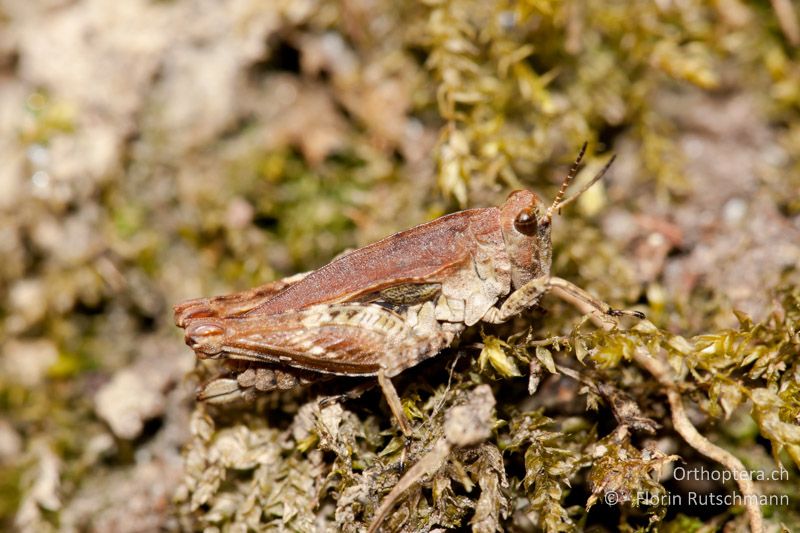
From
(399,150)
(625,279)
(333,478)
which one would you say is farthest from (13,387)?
(625,279)

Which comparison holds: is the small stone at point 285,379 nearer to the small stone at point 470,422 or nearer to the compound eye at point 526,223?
the small stone at point 470,422

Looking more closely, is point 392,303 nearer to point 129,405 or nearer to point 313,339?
point 313,339

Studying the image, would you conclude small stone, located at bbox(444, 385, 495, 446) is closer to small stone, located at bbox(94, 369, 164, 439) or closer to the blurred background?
the blurred background

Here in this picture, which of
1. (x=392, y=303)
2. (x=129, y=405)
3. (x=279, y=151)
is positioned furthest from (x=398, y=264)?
(x=129, y=405)

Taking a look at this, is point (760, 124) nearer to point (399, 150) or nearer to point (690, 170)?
point (690, 170)

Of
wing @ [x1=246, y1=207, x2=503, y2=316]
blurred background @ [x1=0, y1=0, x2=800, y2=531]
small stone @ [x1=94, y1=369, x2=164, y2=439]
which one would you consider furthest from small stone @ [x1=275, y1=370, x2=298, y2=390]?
small stone @ [x1=94, y1=369, x2=164, y2=439]

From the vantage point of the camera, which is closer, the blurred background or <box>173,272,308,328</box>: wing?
<box>173,272,308,328</box>: wing

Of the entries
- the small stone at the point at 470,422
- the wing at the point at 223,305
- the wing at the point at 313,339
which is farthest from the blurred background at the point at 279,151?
the small stone at the point at 470,422
